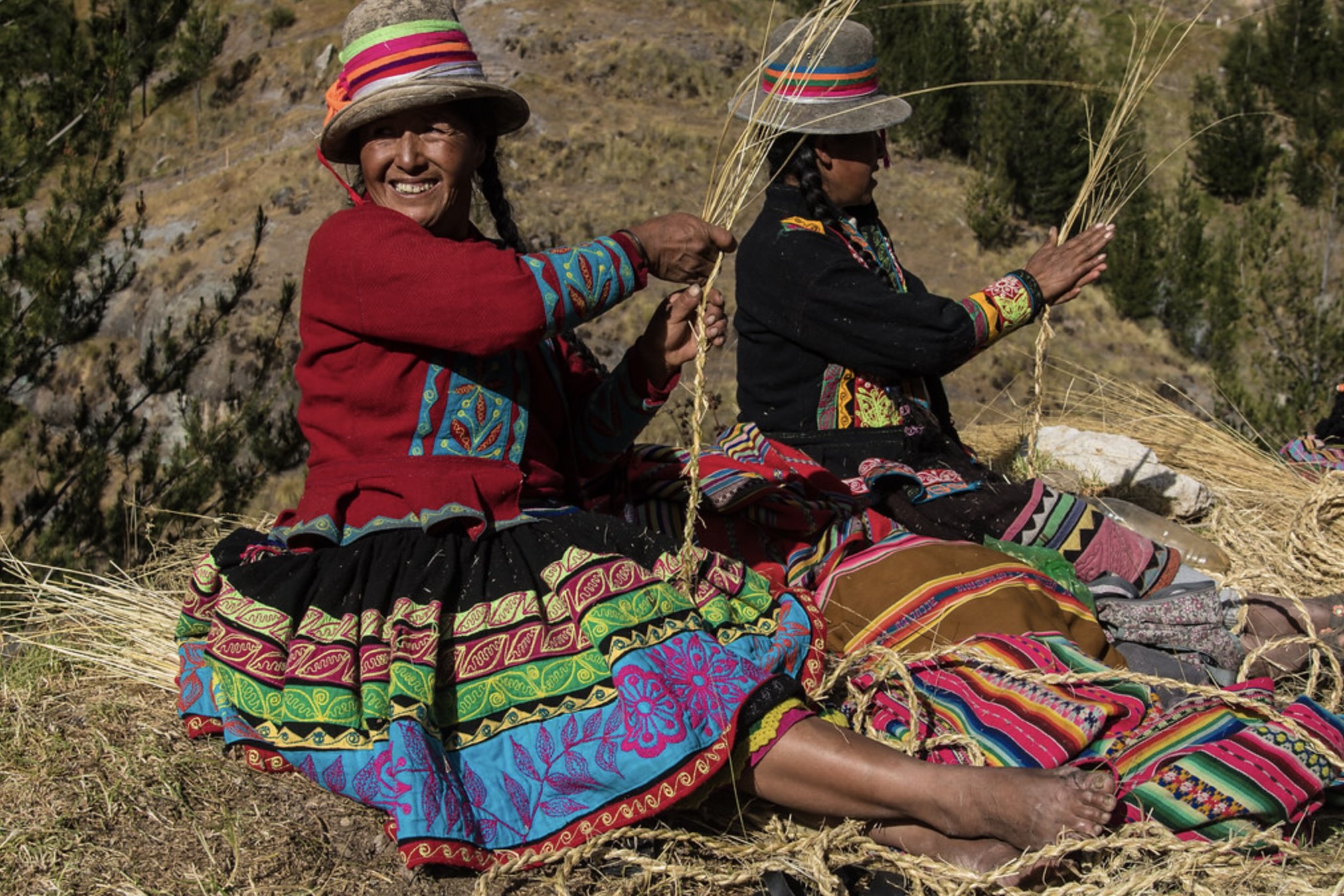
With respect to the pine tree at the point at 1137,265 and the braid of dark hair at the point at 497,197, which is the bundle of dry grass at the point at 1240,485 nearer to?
the braid of dark hair at the point at 497,197

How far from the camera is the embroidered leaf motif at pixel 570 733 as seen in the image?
2.01 m

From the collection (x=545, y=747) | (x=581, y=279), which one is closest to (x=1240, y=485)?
(x=581, y=279)

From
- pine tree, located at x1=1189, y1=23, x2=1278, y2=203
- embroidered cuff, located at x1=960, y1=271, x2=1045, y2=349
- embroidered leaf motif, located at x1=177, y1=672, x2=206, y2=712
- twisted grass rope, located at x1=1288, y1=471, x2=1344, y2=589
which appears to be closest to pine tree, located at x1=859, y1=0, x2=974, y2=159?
pine tree, located at x1=1189, y1=23, x2=1278, y2=203

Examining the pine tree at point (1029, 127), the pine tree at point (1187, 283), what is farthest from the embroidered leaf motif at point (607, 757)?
the pine tree at point (1029, 127)

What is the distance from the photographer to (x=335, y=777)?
2.11 metres

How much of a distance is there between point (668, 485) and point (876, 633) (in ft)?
2.03

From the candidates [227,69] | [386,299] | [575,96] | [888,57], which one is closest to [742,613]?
[386,299]

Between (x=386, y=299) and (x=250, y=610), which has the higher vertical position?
(x=386, y=299)

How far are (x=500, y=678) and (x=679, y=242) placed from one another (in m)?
0.87

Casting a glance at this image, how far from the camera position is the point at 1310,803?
7.06ft

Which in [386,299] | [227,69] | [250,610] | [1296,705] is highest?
[386,299]

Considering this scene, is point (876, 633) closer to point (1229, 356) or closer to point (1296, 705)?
→ point (1296, 705)

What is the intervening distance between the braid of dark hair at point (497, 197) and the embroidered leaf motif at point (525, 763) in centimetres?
109

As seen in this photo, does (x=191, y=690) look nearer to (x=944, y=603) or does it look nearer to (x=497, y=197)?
(x=497, y=197)
